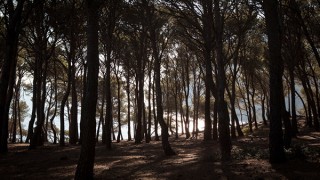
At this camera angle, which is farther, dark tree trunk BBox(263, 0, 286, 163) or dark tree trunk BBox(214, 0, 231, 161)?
dark tree trunk BBox(214, 0, 231, 161)

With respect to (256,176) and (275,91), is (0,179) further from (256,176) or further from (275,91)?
(275,91)

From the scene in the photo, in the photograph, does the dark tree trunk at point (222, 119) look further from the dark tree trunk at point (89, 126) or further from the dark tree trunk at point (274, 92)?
the dark tree trunk at point (89, 126)

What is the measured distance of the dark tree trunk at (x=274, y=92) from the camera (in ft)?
33.2

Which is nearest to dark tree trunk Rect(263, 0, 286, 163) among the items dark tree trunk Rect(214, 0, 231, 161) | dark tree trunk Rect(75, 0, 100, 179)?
dark tree trunk Rect(214, 0, 231, 161)

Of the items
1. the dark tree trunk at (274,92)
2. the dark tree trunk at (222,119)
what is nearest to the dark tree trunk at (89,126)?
the dark tree trunk at (274,92)

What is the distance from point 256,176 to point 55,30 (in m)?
16.7

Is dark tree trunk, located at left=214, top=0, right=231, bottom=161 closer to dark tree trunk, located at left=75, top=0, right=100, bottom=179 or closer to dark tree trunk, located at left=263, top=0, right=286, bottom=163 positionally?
dark tree trunk, located at left=263, top=0, right=286, bottom=163

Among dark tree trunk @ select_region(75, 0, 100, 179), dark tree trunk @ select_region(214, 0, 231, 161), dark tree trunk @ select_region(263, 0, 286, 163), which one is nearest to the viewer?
dark tree trunk @ select_region(75, 0, 100, 179)

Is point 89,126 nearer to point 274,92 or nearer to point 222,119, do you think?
point 274,92

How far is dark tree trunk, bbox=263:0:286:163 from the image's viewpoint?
33.2 ft

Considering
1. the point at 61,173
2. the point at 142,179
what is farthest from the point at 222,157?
the point at 61,173

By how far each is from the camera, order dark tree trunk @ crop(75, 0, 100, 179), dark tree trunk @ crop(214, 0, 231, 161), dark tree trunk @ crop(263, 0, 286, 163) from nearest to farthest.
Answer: dark tree trunk @ crop(75, 0, 100, 179)
dark tree trunk @ crop(263, 0, 286, 163)
dark tree trunk @ crop(214, 0, 231, 161)

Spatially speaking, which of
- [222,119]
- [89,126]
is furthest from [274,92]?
[89,126]

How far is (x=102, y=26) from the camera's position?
23750 mm
